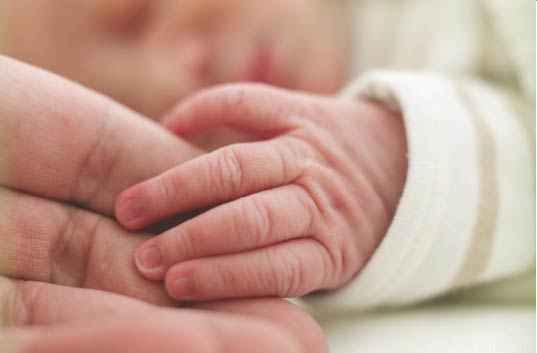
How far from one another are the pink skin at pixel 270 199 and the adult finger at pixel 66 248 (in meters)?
0.02

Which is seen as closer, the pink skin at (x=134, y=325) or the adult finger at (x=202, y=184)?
the pink skin at (x=134, y=325)

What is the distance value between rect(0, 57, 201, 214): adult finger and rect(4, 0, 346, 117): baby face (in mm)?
292

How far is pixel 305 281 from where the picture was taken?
0.45 metres

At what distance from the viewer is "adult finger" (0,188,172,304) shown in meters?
0.43

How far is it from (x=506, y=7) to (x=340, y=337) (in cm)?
48

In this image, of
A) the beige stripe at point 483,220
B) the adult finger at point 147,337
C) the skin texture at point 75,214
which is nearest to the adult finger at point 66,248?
the skin texture at point 75,214

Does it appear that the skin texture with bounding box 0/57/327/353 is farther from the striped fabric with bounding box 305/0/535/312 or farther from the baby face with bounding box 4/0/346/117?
the baby face with bounding box 4/0/346/117

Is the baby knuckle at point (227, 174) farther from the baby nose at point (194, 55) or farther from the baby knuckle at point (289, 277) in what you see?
the baby nose at point (194, 55)

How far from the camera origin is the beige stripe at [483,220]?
562mm

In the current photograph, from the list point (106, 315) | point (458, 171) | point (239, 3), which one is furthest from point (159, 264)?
point (239, 3)

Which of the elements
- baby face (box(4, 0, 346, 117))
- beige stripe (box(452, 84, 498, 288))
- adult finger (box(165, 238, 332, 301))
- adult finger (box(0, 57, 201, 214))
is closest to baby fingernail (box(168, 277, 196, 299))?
adult finger (box(165, 238, 332, 301))

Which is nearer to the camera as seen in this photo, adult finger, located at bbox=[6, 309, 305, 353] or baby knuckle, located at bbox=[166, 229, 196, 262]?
adult finger, located at bbox=[6, 309, 305, 353]

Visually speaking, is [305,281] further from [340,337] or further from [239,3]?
[239,3]

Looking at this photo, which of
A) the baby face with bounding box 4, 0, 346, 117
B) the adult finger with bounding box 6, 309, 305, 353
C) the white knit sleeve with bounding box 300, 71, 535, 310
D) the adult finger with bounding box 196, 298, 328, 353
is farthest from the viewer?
the baby face with bounding box 4, 0, 346, 117
